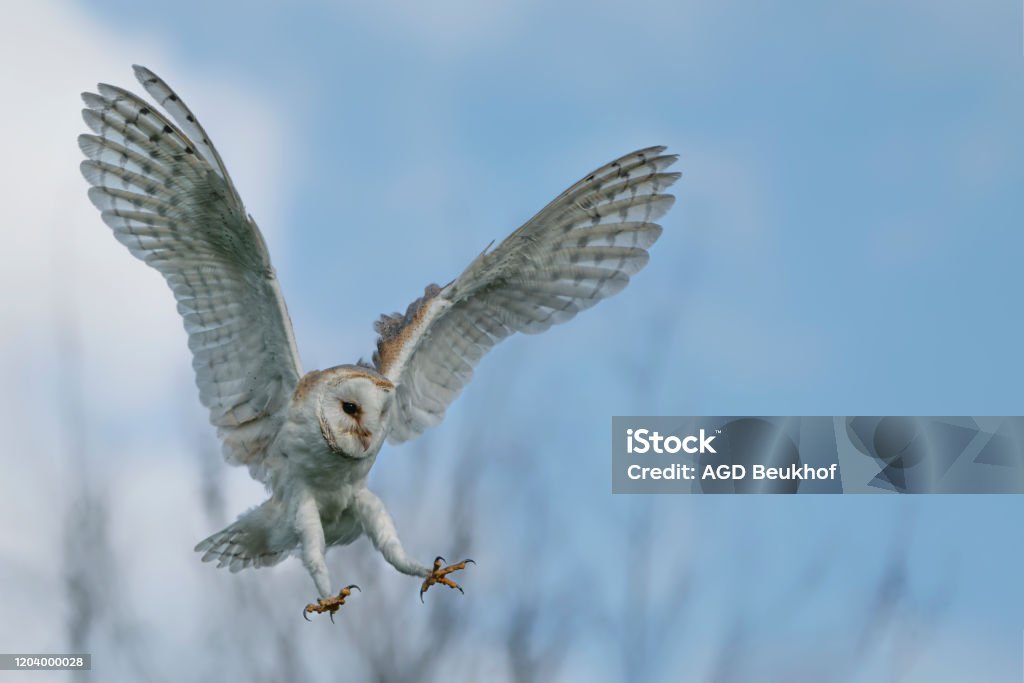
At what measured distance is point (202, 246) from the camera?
12.2 meters

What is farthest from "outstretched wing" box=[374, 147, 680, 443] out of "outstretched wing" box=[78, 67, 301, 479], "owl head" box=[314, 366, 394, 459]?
"outstretched wing" box=[78, 67, 301, 479]

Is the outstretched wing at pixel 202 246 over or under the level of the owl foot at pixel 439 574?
over

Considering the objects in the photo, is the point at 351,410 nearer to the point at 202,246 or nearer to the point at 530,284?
the point at 202,246

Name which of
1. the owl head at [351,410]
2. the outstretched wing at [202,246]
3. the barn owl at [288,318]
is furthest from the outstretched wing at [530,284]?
the outstretched wing at [202,246]

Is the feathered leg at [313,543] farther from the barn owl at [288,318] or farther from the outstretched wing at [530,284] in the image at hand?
the outstretched wing at [530,284]

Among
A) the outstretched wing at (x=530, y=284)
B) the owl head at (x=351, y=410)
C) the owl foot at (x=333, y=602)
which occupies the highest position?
the outstretched wing at (x=530, y=284)

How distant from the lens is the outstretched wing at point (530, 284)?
1266 cm

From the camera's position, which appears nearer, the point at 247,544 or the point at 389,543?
the point at 389,543

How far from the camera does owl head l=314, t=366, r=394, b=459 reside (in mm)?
11539

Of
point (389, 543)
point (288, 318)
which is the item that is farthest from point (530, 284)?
point (389, 543)

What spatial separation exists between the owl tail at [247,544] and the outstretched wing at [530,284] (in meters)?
1.37

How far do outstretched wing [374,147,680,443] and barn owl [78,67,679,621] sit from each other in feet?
0.04

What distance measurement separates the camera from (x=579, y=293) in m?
12.9

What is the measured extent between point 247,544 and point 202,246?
2558 mm
